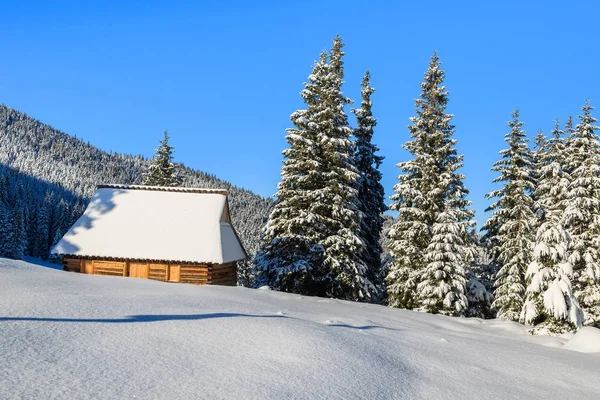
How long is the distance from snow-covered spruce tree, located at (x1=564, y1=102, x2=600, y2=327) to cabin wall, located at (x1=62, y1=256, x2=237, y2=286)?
64.6ft

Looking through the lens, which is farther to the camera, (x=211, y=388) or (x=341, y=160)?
(x=341, y=160)

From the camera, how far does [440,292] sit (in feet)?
74.8

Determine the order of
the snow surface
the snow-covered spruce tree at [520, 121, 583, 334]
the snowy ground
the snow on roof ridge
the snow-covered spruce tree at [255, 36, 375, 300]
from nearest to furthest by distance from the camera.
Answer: the snowy ground
the snow surface
the snow-covered spruce tree at [520, 121, 583, 334]
the snow-covered spruce tree at [255, 36, 375, 300]
the snow on roof ridge

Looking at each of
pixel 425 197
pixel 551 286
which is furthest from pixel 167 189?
pixel 551 286

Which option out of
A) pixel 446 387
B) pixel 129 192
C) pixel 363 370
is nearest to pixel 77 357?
pixel 363 370

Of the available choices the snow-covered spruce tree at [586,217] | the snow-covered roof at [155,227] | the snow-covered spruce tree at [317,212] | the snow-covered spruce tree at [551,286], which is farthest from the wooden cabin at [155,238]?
the snow-covered spruce tree at [586,217]

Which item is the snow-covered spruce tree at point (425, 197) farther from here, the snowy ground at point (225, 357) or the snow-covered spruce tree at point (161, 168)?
the snow-covered spruce tree at point (161, 168)

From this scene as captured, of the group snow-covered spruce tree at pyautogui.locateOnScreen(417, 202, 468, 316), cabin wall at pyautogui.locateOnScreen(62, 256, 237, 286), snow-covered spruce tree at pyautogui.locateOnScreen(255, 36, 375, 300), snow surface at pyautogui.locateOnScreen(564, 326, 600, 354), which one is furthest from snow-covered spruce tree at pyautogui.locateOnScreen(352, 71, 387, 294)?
snow surface at pyautogui.locateOnScreen(564, 326, 600, 354)

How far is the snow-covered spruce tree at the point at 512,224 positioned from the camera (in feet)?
80.9

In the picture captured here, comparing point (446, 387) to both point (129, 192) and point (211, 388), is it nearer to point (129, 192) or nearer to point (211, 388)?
point (211, 388)

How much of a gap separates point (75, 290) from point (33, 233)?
101363 mm

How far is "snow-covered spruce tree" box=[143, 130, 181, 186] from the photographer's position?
128ft

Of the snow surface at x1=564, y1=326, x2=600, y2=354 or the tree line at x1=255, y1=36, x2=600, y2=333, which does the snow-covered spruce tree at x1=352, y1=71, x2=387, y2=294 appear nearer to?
the tree line at x1=255, y1=36, x2=600, y2=333

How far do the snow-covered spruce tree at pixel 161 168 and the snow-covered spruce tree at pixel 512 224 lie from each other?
1063 inches
